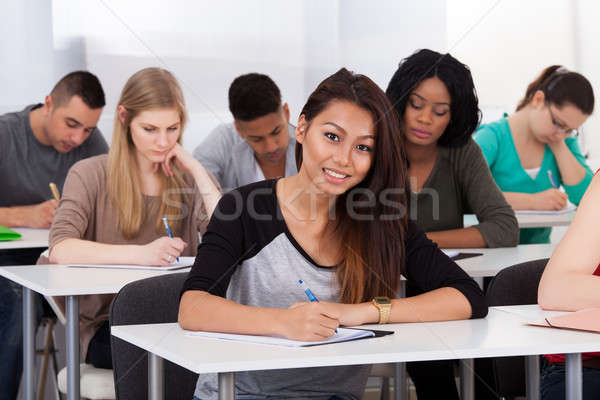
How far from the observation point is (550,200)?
3088 mm

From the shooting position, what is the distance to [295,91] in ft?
13.2

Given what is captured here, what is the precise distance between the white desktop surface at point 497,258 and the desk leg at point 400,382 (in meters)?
0.30

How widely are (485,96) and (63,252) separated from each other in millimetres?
2933

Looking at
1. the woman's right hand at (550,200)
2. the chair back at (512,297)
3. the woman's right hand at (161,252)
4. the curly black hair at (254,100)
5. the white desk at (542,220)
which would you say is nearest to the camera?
the chair back at (512,297)

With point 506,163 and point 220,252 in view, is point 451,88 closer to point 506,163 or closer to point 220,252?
point 506,163

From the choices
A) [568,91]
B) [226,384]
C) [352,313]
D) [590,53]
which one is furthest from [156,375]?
[590,53]

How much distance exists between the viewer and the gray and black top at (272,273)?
1326mm

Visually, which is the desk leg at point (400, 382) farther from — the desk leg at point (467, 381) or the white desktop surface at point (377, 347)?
the white desktop surface at point (377, 347)

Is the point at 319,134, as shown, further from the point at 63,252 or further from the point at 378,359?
the point at 63,252

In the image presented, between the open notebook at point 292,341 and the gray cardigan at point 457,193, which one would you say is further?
the gray cardigan at point 457,193

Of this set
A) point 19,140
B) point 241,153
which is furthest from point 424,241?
point 19,140

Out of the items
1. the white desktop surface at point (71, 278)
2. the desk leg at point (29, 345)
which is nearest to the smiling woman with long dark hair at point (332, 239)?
the white desktop surface at point (71, 278)

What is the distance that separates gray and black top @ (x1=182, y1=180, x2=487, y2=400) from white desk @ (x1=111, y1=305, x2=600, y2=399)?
0.14 meters

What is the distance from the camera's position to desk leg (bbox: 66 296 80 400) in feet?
5.40
